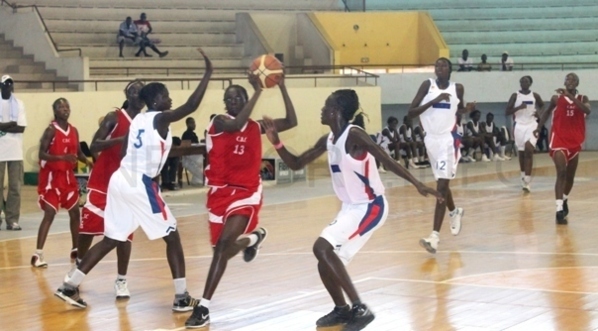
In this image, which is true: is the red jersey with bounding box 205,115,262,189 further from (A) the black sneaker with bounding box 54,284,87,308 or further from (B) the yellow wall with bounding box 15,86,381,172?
(B) the yellow wall with bounding box 15,86,381,172

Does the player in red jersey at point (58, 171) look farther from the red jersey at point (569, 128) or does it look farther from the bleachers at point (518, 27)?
the bleachers at point (518, 27)

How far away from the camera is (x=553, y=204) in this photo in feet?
48.8

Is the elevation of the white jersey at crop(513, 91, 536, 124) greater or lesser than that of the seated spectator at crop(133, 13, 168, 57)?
lesser

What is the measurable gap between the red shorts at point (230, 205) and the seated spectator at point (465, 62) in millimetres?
20574

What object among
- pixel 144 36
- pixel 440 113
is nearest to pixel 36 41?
pixel 144 36

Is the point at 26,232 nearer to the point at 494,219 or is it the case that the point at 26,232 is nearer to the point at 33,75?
the point at 494,219

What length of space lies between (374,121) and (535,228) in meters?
13.4

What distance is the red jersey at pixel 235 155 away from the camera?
7.38 m

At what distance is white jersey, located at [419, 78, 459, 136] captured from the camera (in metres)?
10.7

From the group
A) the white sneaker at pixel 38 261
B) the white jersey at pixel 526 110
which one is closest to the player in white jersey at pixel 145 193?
the white sneaker at pixel 38 261

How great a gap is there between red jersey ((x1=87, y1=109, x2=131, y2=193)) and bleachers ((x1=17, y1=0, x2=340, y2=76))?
14.5 meters

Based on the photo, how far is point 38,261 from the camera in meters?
9.99

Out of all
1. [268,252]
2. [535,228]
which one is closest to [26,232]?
[268,252]

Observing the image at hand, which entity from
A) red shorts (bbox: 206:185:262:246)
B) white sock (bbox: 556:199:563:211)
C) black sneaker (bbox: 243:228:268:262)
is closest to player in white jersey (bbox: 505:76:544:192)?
white sock (bbox: 556:199:563:211)
